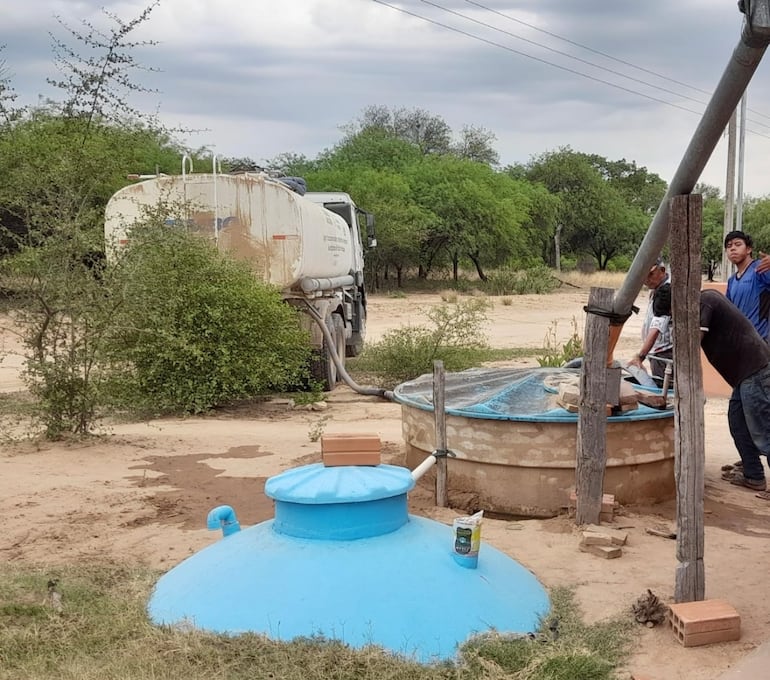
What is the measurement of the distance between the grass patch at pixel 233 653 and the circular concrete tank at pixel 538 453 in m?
2.23

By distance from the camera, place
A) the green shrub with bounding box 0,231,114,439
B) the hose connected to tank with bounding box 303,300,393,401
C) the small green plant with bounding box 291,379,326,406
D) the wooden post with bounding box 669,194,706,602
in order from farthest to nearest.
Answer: the hose connected to tank with bounding box 303,300,393,401 → the small green plant with bounding box 291,379,326,406 → the green shrub with bounding box 0,231,114,439 → the wooden post with bounding box 669,194,706,602

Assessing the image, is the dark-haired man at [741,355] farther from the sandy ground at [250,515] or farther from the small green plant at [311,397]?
the small green plant at [311,397]

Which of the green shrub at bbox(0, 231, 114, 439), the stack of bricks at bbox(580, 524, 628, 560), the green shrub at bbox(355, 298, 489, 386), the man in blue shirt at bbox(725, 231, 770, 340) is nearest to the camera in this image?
the stack of bricks at bbox(580, 524, 628, 560)

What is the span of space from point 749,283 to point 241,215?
21.7 feet

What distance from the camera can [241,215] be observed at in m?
11.7

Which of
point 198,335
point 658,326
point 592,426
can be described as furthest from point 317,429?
point 592,426

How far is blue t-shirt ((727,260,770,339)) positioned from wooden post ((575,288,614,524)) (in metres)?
2.03

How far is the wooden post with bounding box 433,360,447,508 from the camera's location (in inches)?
263

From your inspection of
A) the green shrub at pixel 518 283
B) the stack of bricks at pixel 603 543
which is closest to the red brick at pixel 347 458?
the stack of bricks at pixel 603 543

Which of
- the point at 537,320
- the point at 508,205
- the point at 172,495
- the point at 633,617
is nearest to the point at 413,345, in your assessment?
the point at 172,495

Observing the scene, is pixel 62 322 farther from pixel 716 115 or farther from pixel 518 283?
pixel 518 283

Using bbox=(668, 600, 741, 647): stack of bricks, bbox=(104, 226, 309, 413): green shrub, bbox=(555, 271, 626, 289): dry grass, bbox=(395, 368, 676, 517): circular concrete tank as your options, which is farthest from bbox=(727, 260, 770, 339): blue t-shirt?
Answer: bbox=(555, 271, 626, 289): dry grass

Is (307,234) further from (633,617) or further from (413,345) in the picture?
(633,617)

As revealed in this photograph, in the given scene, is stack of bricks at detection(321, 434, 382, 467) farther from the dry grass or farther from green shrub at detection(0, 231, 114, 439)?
the dry grass
